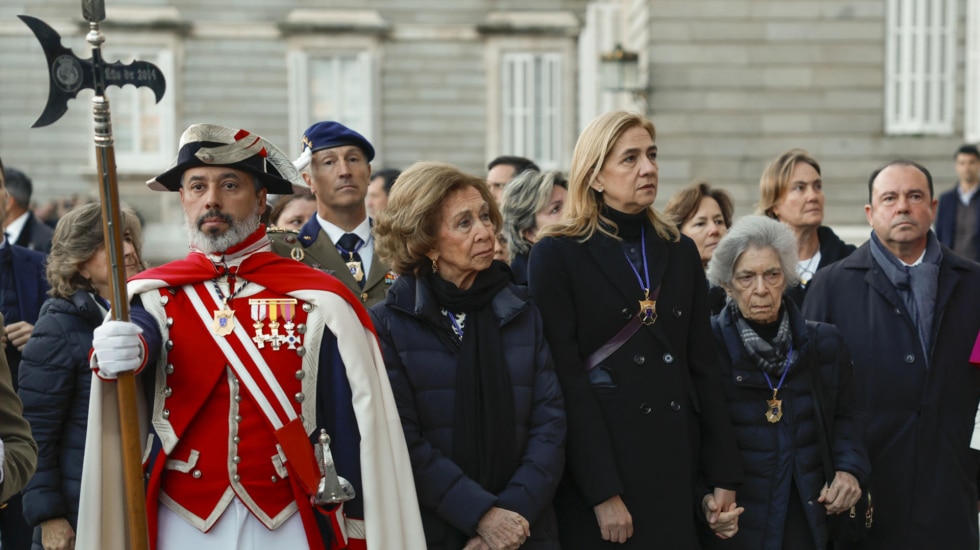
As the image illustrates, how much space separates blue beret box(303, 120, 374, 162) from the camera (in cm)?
475

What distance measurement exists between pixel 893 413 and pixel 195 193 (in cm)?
285

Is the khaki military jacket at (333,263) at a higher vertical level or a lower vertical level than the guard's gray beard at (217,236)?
lower

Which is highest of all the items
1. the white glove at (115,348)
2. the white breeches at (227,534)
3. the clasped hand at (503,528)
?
the white glove at (115,348)

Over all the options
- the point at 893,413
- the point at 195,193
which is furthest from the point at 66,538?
the point at 893,413

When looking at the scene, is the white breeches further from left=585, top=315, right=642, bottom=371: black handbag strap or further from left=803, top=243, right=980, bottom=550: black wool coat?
left=803, top=243, right=980, bottom=550: black wool coat

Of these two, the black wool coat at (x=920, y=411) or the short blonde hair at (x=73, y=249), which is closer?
the short blonde hair at (x=73, y=249)

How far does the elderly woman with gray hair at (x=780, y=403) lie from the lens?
4098mm

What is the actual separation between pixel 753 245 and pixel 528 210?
1251 mm

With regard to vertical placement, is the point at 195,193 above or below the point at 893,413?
above

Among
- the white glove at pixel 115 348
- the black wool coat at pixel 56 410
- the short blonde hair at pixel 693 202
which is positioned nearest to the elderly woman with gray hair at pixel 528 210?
the short blonde hair at pixel 693 202

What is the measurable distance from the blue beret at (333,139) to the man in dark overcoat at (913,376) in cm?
198

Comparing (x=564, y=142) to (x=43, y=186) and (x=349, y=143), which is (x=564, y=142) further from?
(x=349, y=143)

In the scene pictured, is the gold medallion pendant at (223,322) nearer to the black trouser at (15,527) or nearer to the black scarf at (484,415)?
the black scarf at (484,415)

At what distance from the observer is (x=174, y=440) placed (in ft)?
10.6
